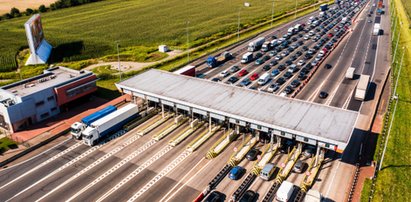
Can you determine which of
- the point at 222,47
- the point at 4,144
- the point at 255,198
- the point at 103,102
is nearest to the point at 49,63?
the point at 103,102

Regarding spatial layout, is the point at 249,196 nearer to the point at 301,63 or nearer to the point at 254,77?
the point at 254,77

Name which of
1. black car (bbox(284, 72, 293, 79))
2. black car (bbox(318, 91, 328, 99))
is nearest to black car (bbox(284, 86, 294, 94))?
black car (bbox(318, 91, 328, 99))

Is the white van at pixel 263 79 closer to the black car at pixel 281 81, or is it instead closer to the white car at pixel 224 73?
the black car at pixel 281 81

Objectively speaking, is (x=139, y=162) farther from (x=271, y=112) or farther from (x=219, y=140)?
(x=271, y=112)

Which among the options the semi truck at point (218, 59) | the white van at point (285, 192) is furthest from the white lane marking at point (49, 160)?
the semi truck at point (218, 59)

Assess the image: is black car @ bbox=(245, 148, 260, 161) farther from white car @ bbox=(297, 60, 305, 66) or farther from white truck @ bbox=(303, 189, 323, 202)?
white car @ bbox=(297, 60, 305, 66)

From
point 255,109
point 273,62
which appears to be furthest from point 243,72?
point 255,109

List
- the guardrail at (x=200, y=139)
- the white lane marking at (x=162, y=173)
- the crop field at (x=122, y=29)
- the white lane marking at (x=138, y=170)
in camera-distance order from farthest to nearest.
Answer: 1. the crop field at (x=122, y=29)
2. the guardrail at (x=200, y=139)
3. the white lane marking at (x=138, y=170)
4. the white lane marking at (x=162, y=173)
